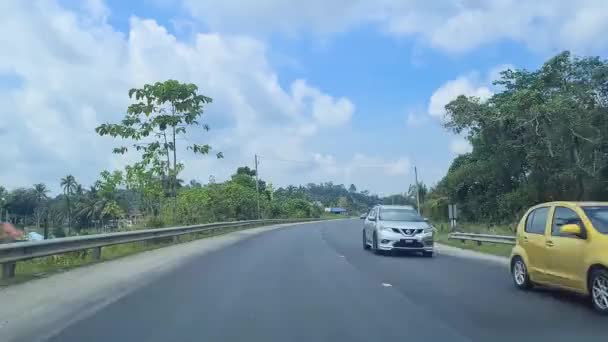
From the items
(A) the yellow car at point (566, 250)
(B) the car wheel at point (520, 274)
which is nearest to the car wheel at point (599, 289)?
(A) the yellow car at point (566, 250)

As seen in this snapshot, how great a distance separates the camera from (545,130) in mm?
32062

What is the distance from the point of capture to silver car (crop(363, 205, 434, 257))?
19.7 m

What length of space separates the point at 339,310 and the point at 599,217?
4289 mm

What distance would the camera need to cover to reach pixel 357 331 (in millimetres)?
7773

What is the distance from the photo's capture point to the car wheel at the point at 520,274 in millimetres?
11320

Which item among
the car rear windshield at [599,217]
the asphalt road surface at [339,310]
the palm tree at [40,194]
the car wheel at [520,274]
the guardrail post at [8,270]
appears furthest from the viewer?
the palm tree at [40,194]

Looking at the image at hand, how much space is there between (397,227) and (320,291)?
895 centimetres

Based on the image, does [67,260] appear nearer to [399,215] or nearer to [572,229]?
[399,215]

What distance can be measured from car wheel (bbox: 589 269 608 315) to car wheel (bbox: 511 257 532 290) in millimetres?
2195

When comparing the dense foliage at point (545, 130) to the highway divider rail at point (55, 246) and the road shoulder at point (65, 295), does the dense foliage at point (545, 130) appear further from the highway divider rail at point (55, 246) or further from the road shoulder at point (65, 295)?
the road shoulder at point (65, 295)

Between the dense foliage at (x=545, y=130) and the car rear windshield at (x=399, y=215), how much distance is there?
44.2 ft

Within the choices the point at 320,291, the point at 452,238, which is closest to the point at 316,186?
the point at 452,238

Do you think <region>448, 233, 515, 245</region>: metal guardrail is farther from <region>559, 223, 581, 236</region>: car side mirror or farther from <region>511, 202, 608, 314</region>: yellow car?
<region>559, 223, 581, 236</region>: car side mirror

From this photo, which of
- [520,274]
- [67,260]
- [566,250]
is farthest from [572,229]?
[67,260]
